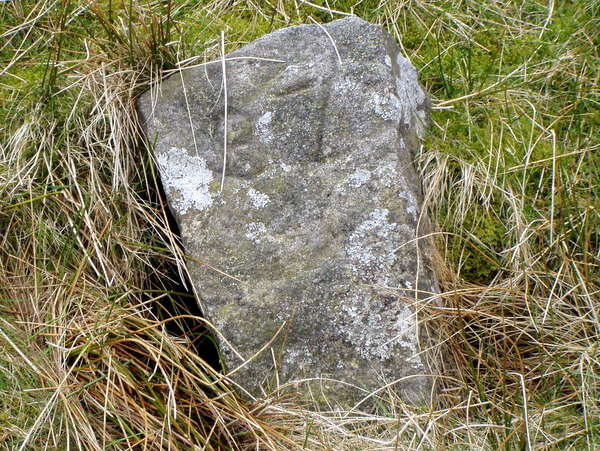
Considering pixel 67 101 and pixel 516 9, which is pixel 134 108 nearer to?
pixel 67 101

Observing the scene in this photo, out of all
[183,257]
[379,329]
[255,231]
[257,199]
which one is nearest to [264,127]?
[257,199]

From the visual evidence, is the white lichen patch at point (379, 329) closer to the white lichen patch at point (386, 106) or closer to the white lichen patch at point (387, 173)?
the white lichen patch at point (387, 173)

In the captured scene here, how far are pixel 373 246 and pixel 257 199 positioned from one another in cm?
47

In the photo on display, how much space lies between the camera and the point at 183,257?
8.71 feet

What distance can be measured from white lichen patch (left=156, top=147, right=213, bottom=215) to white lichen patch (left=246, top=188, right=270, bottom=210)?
0.50ft

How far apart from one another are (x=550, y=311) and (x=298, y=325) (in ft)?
2.98

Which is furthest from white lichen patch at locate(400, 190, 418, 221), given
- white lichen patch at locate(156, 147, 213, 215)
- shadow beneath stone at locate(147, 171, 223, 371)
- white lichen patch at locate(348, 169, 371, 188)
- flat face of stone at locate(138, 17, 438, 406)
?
shadow beneath stone at locate(147, 171, 223, 371)

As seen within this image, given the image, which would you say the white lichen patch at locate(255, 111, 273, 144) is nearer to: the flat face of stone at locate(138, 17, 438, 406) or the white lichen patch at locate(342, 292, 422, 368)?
the flat face of stone at locate(138, 17, 438, 406)

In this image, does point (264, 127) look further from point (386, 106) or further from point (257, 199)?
point (386, 106)

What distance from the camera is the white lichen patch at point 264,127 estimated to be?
2.72m

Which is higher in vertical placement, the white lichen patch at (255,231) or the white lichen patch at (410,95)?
the white lichen patch at (410,95)

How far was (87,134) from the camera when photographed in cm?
282

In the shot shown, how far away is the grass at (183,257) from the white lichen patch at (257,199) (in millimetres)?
345

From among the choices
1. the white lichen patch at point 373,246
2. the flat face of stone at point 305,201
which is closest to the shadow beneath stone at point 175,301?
the flat face of stone at point 305,201
